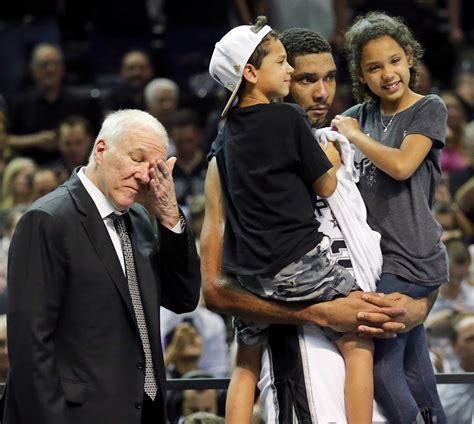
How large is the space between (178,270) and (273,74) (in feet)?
2.35

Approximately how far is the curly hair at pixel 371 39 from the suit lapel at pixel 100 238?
3.47ft

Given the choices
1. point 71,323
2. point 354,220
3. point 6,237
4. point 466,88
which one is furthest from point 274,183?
point 466,88

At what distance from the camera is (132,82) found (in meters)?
9.58

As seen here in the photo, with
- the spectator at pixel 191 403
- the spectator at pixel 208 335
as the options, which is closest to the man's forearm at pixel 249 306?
the spectator at pixel 191 403

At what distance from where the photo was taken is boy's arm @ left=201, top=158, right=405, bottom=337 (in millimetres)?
4008

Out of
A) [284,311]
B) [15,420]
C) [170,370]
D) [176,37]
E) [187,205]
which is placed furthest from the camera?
[176,37]

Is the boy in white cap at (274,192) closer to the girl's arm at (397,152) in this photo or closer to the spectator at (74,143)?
the girl's arm at (397,152)

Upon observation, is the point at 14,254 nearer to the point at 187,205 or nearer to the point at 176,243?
the point at 176,243

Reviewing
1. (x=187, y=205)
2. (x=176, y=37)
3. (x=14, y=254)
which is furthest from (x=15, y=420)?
(x=176, y=37)

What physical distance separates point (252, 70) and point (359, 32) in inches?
17.8

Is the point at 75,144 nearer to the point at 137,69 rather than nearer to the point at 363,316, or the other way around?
the point at 137,69

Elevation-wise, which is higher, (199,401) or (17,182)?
(17,182)

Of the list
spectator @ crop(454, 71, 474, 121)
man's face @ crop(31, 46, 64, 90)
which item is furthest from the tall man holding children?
spectator @ crop(454, 71, 474, 121)

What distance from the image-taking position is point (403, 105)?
4.25 meters
